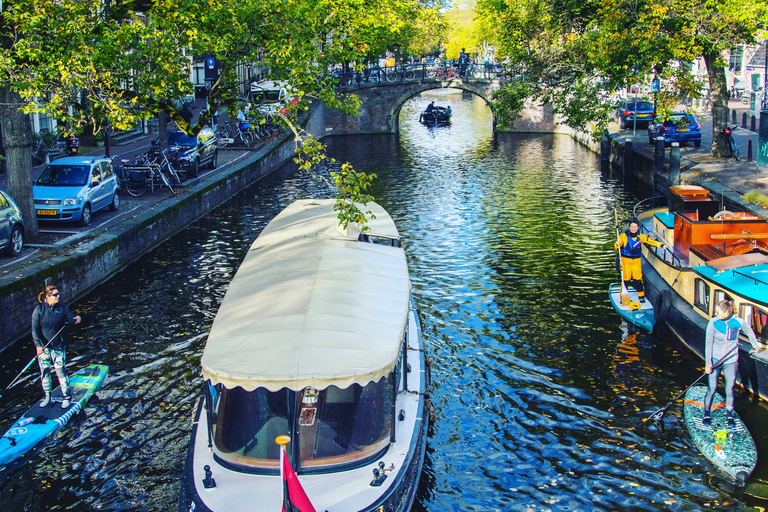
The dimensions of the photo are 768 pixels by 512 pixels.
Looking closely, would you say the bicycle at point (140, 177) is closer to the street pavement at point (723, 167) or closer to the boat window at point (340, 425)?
the street pavement at point (723, 167)

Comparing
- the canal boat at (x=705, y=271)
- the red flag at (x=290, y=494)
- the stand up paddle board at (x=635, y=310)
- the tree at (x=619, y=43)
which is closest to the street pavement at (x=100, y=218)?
the red flag at (x=290, y=494)

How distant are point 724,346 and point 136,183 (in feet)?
63.7

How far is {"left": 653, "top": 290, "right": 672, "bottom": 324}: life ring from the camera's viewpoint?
47.0 feet

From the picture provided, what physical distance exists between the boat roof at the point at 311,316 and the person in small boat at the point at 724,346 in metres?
4.25

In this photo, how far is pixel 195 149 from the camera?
2880 centimetres

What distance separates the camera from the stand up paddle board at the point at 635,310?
14672 millimetres

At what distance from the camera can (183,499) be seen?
782 centimetres

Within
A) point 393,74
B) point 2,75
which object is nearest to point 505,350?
point 2,75

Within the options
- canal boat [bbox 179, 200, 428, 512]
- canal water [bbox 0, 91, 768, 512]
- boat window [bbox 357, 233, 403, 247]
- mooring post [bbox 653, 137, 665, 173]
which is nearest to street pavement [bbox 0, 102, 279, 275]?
canal water [bbox 0, 91, 768, 512]

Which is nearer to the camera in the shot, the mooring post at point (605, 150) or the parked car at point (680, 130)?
the parked car at point (680, 130)

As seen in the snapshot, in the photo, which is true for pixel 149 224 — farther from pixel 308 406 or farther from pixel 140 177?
pixel 308 406

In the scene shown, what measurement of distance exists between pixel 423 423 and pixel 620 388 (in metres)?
4.32

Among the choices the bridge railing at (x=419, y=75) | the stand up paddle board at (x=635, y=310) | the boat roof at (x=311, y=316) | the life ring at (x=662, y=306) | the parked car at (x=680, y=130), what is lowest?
the stand up paddle board at (x=635, y=310)

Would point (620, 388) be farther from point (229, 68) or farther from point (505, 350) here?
point (229, 68)
